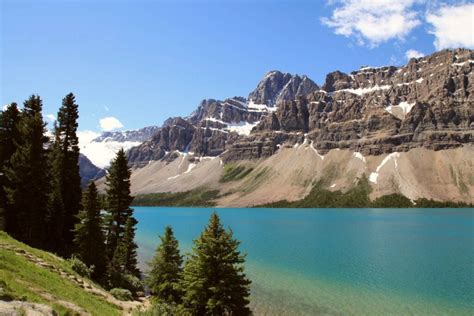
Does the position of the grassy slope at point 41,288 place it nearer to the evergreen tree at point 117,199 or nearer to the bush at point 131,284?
the bush at point 131,284

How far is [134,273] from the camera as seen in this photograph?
55.0m

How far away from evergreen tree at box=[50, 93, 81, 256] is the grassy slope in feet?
62.6

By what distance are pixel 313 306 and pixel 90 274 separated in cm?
2475

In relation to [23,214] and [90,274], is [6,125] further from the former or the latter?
[90,274]

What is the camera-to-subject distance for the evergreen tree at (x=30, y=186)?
145 feet

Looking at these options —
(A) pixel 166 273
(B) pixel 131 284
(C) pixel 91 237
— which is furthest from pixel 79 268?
(B) pixel 131 284

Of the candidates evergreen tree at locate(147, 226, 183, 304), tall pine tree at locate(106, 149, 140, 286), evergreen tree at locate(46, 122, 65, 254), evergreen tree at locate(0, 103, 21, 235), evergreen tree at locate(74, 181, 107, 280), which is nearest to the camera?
evergreen tree at locate(147, 226, 183, 304)

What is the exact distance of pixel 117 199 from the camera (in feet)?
177

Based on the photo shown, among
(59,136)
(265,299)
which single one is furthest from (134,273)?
(59,136)

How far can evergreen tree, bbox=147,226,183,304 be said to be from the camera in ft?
127

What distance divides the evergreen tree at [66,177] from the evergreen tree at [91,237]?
18.5ft

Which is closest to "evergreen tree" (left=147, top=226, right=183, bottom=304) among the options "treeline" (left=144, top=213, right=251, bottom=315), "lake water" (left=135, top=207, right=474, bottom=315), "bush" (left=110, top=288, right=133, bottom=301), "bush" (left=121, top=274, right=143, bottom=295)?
→ "bush" (left=110, top=288, right=133, bottom=301)

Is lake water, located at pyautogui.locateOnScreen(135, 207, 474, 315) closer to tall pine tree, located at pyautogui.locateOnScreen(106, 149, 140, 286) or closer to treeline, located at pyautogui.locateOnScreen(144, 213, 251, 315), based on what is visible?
treeline, located at pyautogui.locateOnScreen(144, 213, 251, 315)

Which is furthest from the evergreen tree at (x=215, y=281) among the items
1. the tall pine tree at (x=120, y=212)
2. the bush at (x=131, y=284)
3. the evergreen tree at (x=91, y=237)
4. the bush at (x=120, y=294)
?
the tall pine tree at (x=120, y=212)
